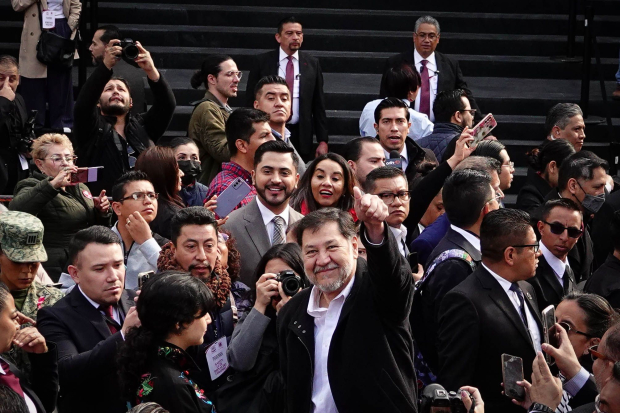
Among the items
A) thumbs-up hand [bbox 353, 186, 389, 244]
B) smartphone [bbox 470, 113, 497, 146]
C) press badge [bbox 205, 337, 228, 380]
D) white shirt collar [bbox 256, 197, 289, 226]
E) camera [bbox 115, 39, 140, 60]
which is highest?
camera [bbox 115, 39, 140, 60]

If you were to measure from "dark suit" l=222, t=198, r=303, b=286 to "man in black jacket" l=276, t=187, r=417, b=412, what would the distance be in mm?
1342

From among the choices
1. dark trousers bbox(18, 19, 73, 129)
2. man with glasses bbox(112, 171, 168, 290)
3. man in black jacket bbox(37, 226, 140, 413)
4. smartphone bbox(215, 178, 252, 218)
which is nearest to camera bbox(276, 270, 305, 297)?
man in black jacket bbox(37, 226, 140, 413)

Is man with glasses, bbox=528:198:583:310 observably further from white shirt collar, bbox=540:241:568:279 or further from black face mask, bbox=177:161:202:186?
black face mask, bbox=177:161:202:186

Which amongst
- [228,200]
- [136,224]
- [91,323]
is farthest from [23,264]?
[228,200]

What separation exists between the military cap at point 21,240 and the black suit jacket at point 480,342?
2175 millimetres

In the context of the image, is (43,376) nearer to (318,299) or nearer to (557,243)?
(318,299)

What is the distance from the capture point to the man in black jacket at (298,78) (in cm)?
1038

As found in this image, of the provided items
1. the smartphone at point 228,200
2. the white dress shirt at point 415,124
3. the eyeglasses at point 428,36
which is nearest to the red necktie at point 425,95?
the eyeglasses at point 428,36

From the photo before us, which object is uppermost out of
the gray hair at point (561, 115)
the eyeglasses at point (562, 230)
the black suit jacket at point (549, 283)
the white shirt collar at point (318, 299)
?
the white shirt collar at point (318, 299)

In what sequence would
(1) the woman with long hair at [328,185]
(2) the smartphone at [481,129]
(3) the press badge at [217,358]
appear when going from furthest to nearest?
(2) the smartphone at [481,129], (1) the woman with long hair at [328,185], (3) the press badge at [217,358]

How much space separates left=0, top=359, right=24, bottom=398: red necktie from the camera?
4559 millimetres

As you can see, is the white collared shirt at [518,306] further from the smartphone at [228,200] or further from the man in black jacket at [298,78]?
the man in black jacket at [298,78]

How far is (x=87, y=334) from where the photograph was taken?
5.32 m

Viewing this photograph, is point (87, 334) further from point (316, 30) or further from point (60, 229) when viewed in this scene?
point (316, 30)
